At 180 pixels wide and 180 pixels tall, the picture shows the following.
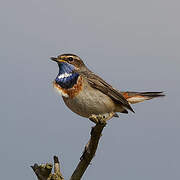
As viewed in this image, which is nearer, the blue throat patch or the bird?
the bird

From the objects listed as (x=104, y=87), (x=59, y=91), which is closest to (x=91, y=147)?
(x=59, y=91)

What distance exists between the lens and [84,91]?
30.9 feet

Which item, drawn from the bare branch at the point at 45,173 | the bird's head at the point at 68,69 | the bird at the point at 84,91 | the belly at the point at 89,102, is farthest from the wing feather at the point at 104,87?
the bare branch at the point at 45,173

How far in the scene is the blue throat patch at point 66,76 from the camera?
9578 millimetres

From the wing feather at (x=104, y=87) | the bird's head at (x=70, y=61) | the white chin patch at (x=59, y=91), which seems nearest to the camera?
the white chin patch at (x=59, y=91)

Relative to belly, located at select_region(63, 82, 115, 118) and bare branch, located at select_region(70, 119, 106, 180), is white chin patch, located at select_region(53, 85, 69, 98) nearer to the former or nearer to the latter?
belly, located at select_region(63, 82, 115, 118)

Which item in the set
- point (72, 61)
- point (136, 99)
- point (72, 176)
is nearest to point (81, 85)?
point (72, 61)

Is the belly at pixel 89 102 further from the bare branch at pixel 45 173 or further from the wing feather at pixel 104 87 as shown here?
the bare branch at pixel 45 173

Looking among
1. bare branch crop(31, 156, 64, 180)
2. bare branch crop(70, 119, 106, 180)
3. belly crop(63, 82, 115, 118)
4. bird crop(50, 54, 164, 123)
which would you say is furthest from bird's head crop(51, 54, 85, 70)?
bare branch crop(31, 156, 64, 180)

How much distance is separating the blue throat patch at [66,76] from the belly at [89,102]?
31 centimetres

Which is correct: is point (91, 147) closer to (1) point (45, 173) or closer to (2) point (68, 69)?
(1) point (45, 173)

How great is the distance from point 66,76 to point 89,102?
0.95 metres

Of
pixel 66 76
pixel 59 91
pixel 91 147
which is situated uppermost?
pixel 66 76

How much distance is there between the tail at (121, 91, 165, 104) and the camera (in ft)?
36.5
